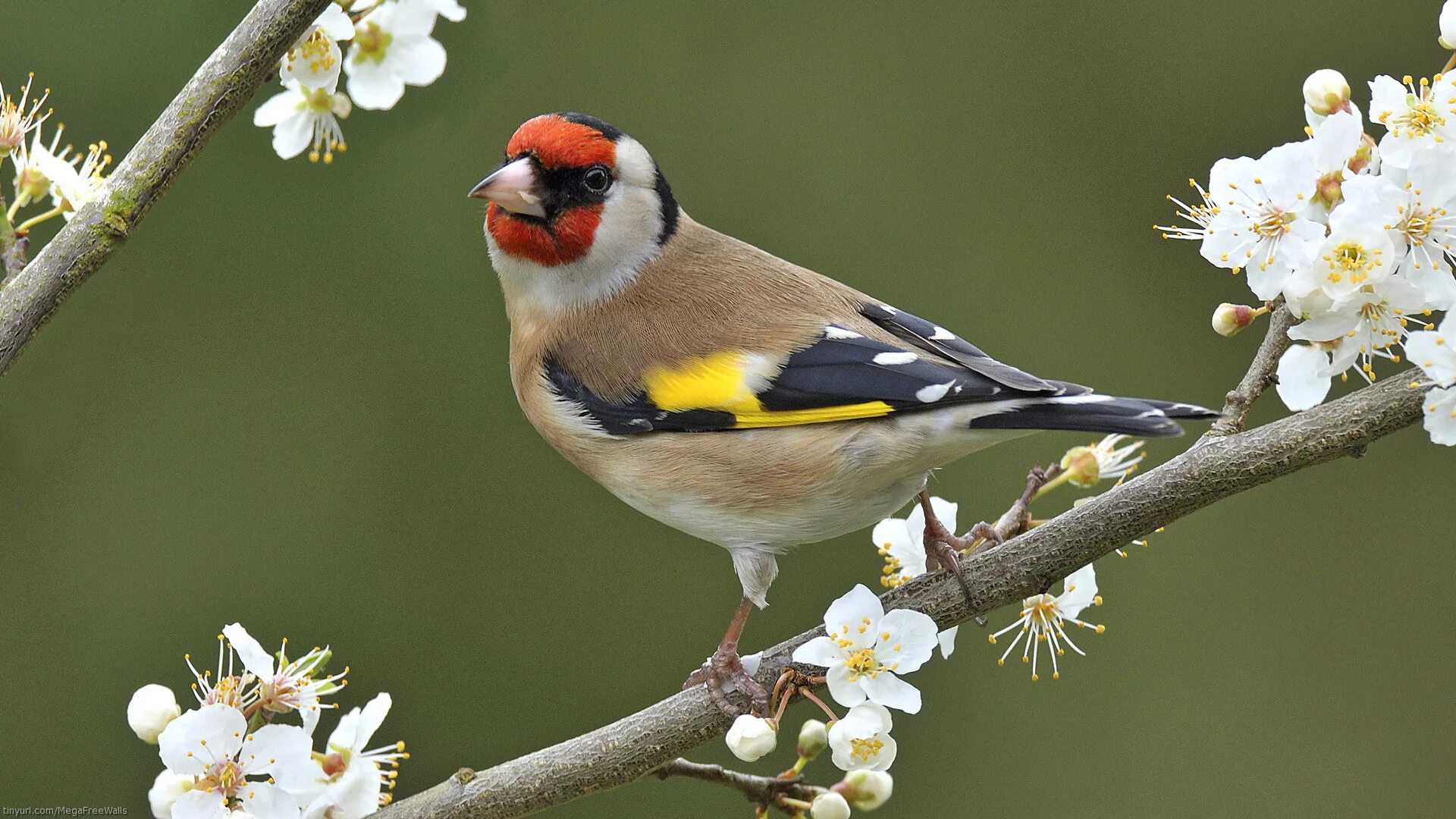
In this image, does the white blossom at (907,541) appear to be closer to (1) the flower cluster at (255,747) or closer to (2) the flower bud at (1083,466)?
(2) the flower bud at (1083,466)

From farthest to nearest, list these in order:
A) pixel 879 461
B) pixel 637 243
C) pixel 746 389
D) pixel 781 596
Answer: pixel 781 596, pixel 637 243, pixel 746 389, pixel 879 461

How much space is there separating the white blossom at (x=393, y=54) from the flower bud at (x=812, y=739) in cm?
99

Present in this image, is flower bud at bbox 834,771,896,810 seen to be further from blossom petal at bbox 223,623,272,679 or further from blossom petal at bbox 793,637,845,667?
blossom petal at bbox 223,623,272,679

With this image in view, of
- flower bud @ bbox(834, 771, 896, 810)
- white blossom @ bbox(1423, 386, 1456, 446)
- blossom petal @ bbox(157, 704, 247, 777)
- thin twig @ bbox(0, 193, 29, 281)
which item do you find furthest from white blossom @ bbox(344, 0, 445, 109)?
white blossom @ bbox(1423, 386, 1456, 446)

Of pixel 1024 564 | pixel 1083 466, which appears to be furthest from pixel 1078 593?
pixel 1024 564

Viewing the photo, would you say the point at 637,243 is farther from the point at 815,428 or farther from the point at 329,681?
the point at 329,681

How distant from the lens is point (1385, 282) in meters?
1.52

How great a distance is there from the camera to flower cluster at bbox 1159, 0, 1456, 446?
4.96 ft

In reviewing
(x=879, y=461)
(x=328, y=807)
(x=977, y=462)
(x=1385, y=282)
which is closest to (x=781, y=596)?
(x=977, y=462)

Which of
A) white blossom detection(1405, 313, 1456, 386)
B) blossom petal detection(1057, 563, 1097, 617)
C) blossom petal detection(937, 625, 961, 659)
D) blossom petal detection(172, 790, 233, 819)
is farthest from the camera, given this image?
blossom petal detection(1057, 563, 1097, 617)

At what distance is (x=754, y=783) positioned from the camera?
1.73 m

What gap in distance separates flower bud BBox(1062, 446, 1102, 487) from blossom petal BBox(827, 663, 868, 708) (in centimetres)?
49

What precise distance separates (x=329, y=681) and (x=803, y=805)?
59cm

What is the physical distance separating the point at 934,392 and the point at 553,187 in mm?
759
